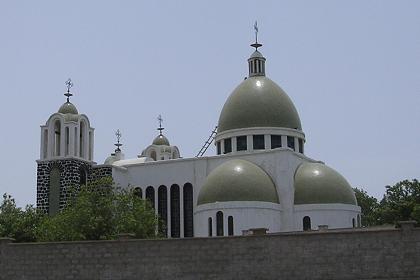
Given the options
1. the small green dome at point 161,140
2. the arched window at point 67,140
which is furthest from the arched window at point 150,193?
the small green dome at point 161,140

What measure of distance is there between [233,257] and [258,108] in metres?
25.8

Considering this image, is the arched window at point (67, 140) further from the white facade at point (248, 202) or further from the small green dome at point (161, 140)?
the small green dome at point (161, 140)

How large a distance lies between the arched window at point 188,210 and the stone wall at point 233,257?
902 inches

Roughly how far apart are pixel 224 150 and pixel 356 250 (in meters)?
27.3

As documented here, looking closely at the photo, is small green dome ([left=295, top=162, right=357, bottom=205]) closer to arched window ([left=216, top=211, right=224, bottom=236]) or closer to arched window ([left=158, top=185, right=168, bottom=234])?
arched window ([left=216, top=211, right=224, bottom=236])

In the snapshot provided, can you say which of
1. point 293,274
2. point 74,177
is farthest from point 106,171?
point 293,274

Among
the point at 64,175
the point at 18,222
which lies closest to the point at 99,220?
the point at 18,222

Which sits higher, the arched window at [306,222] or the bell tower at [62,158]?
the bell tower at [62,158]

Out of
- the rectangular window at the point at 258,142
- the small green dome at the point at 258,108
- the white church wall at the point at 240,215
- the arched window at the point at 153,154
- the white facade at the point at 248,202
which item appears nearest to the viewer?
the white church wall at the point at 240,215

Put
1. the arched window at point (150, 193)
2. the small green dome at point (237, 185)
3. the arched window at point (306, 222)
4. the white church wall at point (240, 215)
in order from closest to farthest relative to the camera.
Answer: the white church wall at point (240, 215) < the small green dome at point (237, 185) < the arched window at point (306, 222) < the arched window at point (150, 193)

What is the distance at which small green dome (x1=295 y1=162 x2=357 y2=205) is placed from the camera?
154 ft

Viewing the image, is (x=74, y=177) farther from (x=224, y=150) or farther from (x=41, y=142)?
(x=224, y=150)

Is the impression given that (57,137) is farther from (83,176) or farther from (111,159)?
(111,159)

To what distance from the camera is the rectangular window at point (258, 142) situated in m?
50.8
